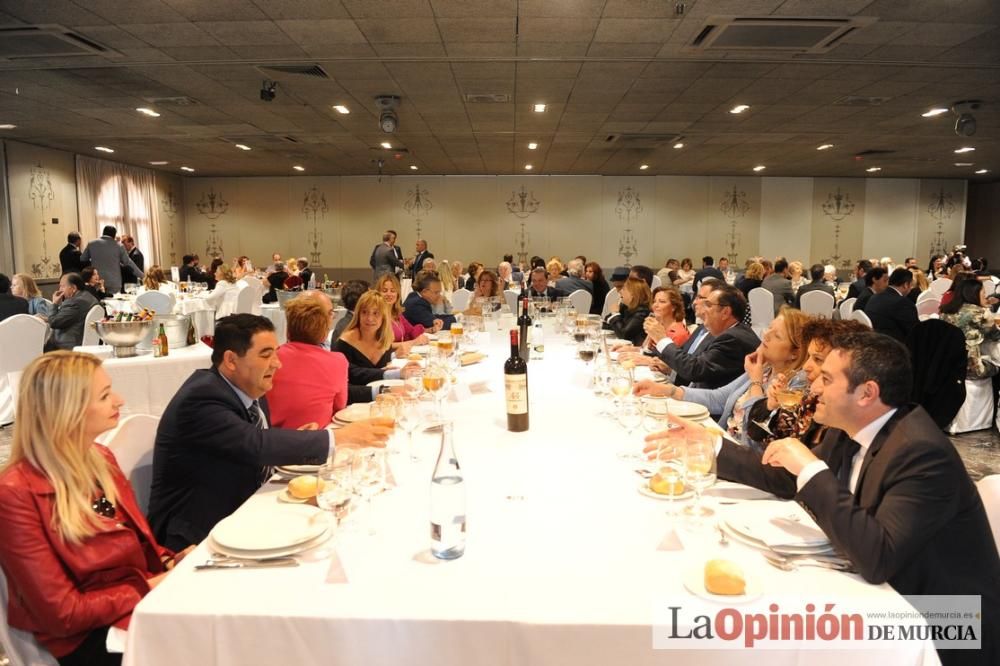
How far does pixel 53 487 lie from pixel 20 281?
7565mm

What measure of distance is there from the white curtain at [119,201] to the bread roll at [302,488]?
14012 mm

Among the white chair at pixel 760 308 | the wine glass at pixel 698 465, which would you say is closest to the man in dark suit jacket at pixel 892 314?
the white chair at pixel 760 308

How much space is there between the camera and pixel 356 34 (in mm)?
5875

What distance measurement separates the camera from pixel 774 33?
19.0ft

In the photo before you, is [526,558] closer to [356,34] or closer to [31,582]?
[31,582]

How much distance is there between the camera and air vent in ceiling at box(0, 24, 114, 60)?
5711 millimetres

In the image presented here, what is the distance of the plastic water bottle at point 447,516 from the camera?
151 cm

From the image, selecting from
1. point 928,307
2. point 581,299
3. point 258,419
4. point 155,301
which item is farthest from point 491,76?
point 928,307

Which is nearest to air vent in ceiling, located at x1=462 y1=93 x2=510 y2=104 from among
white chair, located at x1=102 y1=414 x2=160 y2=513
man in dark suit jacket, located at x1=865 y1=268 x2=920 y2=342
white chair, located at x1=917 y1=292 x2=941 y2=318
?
man in dark suit jacket, located at x1=865 y1=268 x2=920 y2=342

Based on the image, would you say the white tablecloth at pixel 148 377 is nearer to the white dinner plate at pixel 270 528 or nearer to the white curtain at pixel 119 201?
the white dinner plate at pixel 270 528

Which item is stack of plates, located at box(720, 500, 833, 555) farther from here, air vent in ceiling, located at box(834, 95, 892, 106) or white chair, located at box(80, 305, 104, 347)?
air vent in ceiling, located at box(834, 95, 892, 106)

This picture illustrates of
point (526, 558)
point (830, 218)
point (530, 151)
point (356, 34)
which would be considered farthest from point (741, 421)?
point (830, 218)

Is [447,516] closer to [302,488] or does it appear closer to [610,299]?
[302,488]

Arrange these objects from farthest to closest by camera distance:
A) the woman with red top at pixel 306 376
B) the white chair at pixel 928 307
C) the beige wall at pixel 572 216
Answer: the beige wall at pixel 572 216 < the white chair at pixel 928 307 < the woman with red top at pixel 306 376
